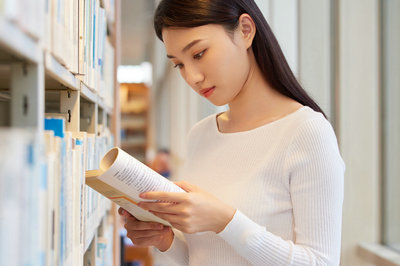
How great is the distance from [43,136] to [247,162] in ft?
2.18

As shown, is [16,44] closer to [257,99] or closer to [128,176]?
[128,176]

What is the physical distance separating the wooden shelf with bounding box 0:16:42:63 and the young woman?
1.45ft

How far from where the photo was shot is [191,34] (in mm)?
1193

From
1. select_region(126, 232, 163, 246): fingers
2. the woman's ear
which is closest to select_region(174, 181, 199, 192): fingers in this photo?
select_region(126, 232, 163, 246): fingers

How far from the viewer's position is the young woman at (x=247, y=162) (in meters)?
1.08

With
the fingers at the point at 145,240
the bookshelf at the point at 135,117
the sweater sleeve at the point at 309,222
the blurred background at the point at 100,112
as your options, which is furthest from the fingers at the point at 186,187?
the bookshelf at the point at 135,117

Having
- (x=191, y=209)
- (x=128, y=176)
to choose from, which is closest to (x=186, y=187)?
(x=191, y=209)

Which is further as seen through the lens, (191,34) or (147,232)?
(147,232)

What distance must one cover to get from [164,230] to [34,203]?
80cm

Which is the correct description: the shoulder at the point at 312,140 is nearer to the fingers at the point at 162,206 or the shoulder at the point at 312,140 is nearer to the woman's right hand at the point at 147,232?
the fingers at the point at 162,206

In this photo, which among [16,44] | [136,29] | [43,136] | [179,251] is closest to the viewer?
[16,44]

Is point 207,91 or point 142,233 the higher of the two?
point 207,91

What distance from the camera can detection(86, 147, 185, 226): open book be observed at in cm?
92

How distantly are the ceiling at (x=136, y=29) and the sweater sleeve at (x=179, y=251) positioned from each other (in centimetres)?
390
